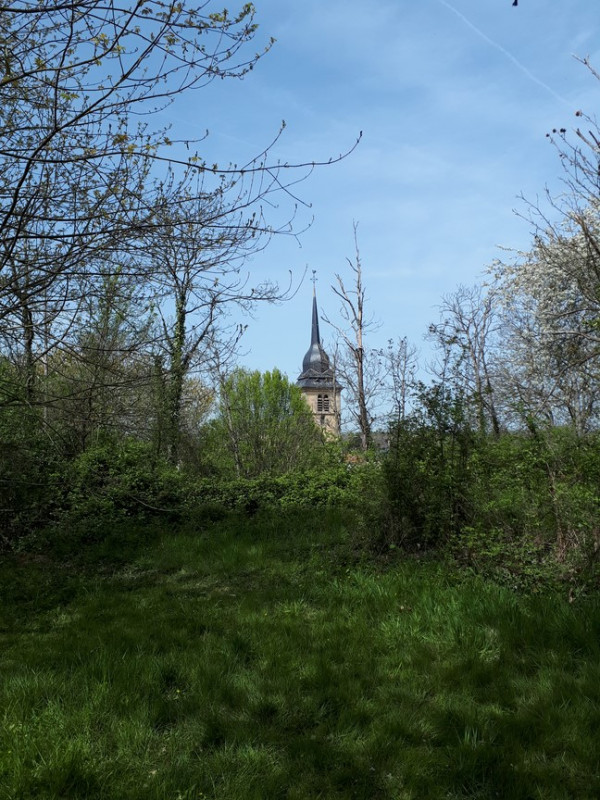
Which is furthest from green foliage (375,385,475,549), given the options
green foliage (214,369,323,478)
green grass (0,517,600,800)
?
green foliage (214,369,323,478)

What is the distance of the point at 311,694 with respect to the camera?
3.58 m

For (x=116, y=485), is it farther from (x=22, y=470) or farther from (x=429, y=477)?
(x=429, y=477)

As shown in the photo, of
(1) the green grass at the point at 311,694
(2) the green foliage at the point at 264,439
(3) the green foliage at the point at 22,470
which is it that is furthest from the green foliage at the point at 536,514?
(2) the green foliage at the point at 264,439

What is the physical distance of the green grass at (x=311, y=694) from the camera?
9.18ft

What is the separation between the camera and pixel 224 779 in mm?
2785

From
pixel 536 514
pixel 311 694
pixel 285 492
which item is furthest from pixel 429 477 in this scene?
pixel 285 492

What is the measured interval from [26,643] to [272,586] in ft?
7.40

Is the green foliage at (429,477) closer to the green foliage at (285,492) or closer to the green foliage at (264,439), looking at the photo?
the green foliage at (285,492)

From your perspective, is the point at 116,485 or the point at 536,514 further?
the point at 116,485

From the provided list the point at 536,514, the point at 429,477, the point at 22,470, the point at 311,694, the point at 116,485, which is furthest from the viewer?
the point at 116,485

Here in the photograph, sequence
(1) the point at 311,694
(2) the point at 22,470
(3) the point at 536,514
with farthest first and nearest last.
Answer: (2) the point at 22,470 < (3) the point at 536,514 < (1) the point at 311,694

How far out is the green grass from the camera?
9.18ft

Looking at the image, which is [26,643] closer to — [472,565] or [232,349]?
[472,565]

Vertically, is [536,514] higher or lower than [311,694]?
higher
